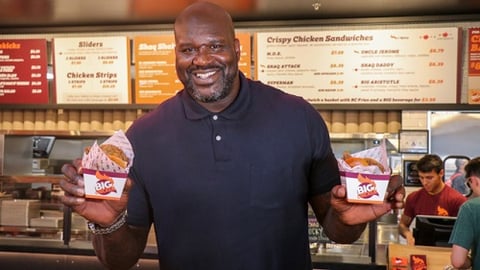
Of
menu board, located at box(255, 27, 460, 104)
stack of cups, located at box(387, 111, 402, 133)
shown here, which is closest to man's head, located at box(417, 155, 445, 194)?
stack of cups, located at box(387, 111, 402, 133)

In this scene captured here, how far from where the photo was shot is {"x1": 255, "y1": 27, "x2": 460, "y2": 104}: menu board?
15.0 feet

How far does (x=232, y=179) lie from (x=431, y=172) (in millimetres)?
3161

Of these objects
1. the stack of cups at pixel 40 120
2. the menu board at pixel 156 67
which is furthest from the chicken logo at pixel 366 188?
the stack of cups at pixel 40 120

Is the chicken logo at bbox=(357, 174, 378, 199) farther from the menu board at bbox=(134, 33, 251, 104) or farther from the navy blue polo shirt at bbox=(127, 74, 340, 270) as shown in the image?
the menu board at bbox=(134, 33, 251, 104)

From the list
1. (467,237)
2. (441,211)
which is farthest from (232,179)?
(441,211)

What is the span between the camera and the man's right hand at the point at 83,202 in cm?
138

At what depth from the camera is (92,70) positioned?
5164 mm

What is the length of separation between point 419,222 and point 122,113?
121 inches

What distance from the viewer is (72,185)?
139 cm

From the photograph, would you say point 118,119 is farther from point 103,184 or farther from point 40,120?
point 103,184

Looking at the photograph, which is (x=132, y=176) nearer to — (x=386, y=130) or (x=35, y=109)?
(x=386, y=130)

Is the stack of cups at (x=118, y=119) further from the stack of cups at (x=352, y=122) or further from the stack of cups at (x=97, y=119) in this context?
the stack of cups at (x=352, y=122)

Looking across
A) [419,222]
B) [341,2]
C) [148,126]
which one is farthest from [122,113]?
[148,126]

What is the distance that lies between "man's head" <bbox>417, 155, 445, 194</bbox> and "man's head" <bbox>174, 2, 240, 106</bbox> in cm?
306
